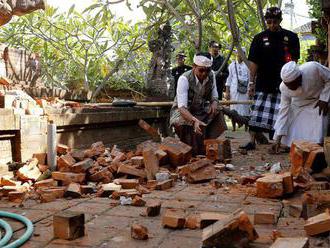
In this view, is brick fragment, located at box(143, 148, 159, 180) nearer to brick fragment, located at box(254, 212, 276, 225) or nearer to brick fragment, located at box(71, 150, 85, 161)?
brick fragment, located at box(71, 150, 85, 161)

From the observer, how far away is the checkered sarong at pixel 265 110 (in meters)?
6.18

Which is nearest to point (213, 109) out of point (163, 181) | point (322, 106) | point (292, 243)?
point (322, 106)

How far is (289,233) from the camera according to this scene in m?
2.47

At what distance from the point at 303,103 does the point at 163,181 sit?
2.39 metres

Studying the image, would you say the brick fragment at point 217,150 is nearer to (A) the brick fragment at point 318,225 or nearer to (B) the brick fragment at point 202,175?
(B) the brick fragment at point 202,175

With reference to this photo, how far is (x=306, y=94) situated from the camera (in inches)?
208

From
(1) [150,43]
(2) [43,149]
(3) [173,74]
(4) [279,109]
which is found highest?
(1) [150,43]

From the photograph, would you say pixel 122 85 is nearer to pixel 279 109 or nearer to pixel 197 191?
pixel 279 109

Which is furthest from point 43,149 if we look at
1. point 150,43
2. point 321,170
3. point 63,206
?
point 150,43

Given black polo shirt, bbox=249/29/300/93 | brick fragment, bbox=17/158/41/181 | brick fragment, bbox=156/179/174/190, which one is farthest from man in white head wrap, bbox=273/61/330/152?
brick fragment, bbox=17/158/41/181

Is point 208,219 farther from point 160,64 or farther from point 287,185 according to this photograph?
point 160,64

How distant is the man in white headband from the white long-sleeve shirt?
0.78 metres

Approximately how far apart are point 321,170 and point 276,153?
210cm

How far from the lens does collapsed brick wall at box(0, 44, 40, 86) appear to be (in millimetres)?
7002
